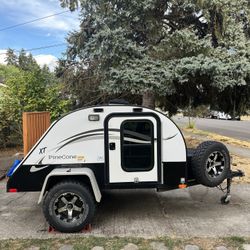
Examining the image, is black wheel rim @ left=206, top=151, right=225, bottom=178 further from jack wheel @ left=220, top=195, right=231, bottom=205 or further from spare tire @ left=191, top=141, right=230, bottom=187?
jack wheel @ left=220, top=195, right=231, bottom=205

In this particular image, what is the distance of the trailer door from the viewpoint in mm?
5230

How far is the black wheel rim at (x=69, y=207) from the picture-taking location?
507 centimetres

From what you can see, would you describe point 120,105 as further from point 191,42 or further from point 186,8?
point 186,8

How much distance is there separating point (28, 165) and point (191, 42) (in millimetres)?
5366

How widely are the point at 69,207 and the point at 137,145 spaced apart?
51.8 inches

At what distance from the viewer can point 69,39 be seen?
430 inches

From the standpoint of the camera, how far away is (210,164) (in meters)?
5.64

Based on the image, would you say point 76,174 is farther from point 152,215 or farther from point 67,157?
point 152,215

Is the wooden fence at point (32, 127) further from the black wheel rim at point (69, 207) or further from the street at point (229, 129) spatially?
the street at point (229, 129)

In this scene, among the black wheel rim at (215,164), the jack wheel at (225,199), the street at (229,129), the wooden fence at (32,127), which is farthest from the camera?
the street at (229,129)

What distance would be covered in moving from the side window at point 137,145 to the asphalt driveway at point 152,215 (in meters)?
0.88

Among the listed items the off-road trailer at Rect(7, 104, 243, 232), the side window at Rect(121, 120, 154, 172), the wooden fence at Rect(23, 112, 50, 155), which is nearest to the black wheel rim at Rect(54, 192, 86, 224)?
the off-road trailer at Rect(7, 104, 243, 232)

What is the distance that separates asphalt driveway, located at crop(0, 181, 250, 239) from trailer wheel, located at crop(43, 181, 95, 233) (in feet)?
0.58

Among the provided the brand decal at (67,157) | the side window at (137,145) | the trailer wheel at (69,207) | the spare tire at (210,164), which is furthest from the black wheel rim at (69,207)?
the spare tire at (210,164)
